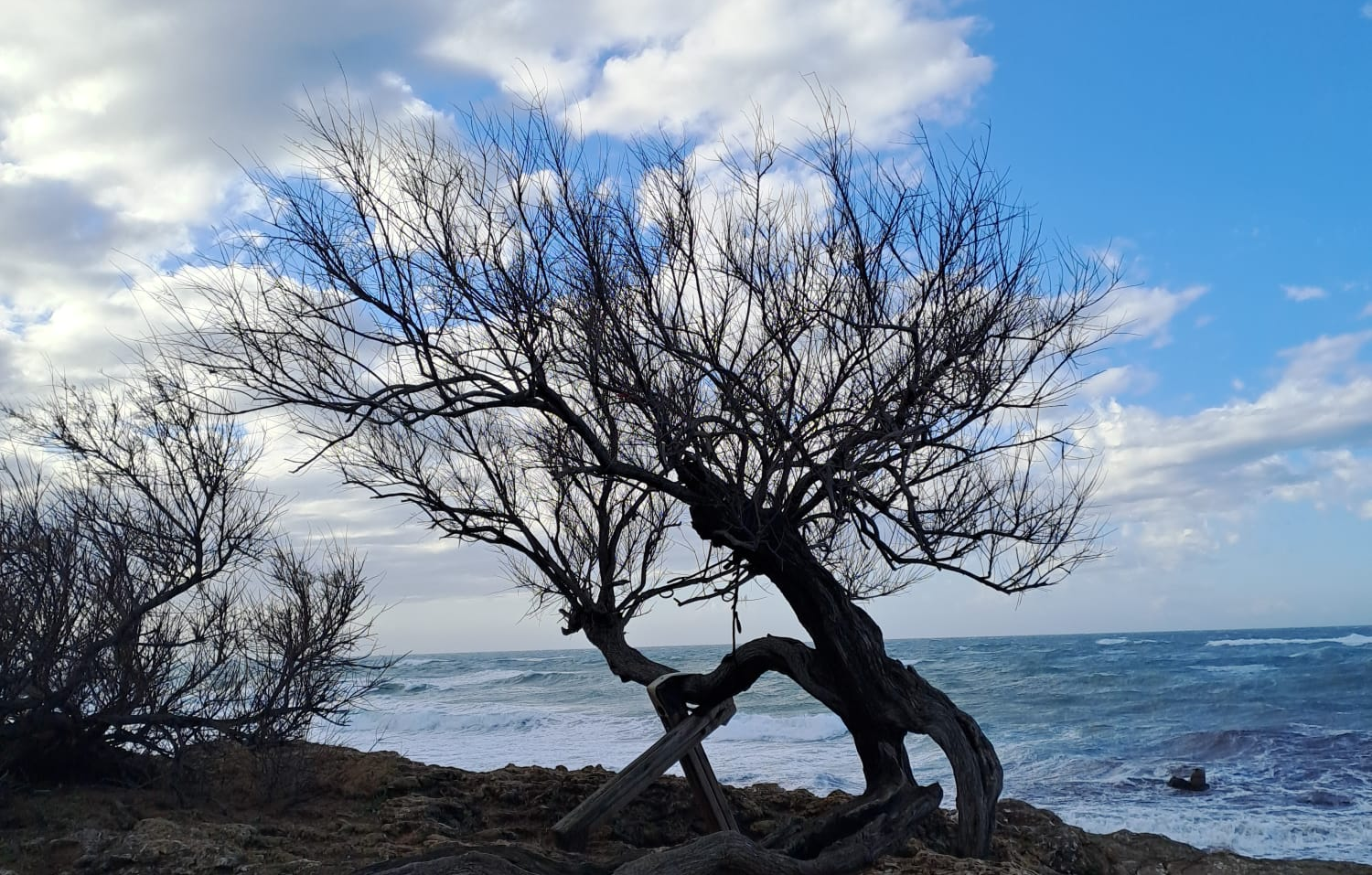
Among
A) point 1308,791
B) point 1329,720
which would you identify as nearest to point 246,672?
point 1308,791

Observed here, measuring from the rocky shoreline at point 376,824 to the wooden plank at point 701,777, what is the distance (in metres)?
0.45

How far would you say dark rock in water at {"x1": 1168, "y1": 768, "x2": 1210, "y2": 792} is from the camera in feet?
52.7

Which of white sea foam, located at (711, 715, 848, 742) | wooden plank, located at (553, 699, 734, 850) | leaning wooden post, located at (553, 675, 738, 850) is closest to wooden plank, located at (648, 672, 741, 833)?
leaning wooden post, located at (553, 675, 738, 850)

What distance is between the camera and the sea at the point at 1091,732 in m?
14.5

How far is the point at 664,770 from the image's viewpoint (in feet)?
24.3

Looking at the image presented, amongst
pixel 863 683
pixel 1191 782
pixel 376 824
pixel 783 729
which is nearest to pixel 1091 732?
pixel 1191 782

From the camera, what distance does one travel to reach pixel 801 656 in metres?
7.33

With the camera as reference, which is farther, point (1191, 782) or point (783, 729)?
point (783, 729)

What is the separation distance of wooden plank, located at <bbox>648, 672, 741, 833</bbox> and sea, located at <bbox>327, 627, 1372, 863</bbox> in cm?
402

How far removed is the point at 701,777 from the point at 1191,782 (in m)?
12.2

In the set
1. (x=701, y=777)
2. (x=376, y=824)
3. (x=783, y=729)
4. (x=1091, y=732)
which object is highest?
(x=701, y=777)

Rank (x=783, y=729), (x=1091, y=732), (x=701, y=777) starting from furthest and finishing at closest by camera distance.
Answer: (x=783, y=729), (x=1091, y=732), (x=701, y=777)

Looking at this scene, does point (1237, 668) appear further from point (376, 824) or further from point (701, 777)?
point (376, 824)

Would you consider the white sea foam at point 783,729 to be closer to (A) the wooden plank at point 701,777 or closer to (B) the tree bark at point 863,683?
(A) the wooden plank at point 701,777
